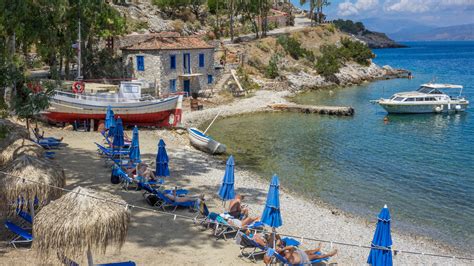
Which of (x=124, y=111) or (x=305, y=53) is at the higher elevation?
(x=305, y=53)

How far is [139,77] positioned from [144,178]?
82.1ft

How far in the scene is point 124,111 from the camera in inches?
1193

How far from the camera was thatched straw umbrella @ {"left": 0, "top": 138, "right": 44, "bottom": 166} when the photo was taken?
15.7 m

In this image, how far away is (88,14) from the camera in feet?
122

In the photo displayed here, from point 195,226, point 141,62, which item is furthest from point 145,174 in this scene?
point 141,62

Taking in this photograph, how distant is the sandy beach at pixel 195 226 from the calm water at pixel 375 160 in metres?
1.59

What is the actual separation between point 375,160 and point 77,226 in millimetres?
21557

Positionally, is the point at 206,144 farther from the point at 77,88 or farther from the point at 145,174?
the point at 77,88

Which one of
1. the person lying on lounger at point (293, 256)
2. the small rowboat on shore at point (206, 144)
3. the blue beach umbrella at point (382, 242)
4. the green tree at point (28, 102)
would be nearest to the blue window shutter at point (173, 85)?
the small rowboat on shore at point (206, 144)

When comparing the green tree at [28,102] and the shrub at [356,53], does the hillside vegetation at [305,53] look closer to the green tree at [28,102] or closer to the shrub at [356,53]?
the shrub at [356,53]

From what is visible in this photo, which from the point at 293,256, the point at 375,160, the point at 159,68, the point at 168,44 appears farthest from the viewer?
the point at 168,44

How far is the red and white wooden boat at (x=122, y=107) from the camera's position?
2903cm

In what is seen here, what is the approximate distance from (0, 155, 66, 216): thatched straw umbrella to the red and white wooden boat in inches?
675

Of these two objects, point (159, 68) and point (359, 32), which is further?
point (359, 32)
